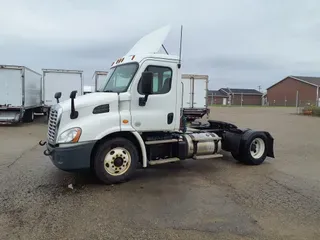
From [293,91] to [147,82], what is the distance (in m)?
75.1

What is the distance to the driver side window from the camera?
6.79 metres

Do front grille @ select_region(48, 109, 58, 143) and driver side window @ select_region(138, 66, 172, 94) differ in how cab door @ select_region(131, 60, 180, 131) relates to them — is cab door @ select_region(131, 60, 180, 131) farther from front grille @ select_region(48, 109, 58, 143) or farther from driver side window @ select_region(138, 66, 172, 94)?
front grille @ select_region(48, 109, 58, 143)

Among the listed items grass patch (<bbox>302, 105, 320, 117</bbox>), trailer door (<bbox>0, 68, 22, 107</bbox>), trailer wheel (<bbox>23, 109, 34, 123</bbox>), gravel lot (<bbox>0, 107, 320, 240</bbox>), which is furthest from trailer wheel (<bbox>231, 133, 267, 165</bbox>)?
grass patch (<bbox>302, 105, 320, 117</bbox>)

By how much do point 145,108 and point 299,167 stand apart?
4.49 m

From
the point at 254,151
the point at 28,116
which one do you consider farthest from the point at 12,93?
the point at 254,151

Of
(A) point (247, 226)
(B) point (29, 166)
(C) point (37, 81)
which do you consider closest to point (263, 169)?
(A) point (247, 226)

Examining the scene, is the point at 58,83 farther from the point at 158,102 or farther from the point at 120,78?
the point at 158,102

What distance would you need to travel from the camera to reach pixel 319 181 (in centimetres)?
684

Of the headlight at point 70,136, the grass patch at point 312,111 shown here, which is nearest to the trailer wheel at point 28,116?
the headlight at point 70,136

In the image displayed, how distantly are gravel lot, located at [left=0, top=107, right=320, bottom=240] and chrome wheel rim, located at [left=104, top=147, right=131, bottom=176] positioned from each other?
0.32m

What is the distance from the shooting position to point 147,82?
20.2 ft

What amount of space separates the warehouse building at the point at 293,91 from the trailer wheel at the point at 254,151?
5906cm

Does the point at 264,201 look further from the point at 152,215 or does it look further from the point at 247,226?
the point at 152,215

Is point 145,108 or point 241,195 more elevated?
point 145,108
